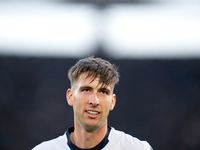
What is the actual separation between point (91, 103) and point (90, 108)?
0.04 metres

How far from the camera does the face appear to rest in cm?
181

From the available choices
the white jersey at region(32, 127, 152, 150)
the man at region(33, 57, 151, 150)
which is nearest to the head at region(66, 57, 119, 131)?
the man at region(33, 57, 151, 150)

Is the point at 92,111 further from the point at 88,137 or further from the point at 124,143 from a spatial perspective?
the point at 124,143

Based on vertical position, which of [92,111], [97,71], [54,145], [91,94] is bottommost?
[54,145]

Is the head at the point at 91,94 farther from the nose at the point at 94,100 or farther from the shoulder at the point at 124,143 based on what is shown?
the shoulder at the point at 124,143

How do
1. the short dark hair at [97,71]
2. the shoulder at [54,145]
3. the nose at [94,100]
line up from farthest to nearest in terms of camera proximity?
1. the shoulder at [54,145]
2. the short dark hair at [97,71]
3. the nose at [94,100]

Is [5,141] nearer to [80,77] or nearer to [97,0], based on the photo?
[97,0]

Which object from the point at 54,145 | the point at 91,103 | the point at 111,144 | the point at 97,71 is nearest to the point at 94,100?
the point at 91,103

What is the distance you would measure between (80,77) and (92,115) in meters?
0.33

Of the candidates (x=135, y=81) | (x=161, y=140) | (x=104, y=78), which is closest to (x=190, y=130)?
(x=161, y=140)

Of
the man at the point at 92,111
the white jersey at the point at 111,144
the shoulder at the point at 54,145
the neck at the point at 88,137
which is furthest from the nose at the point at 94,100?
the shoulder at the point at 54,145

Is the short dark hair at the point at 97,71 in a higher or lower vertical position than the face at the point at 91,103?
higher

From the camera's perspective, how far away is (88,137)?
1.96 metres

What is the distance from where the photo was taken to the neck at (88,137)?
1.96 m
